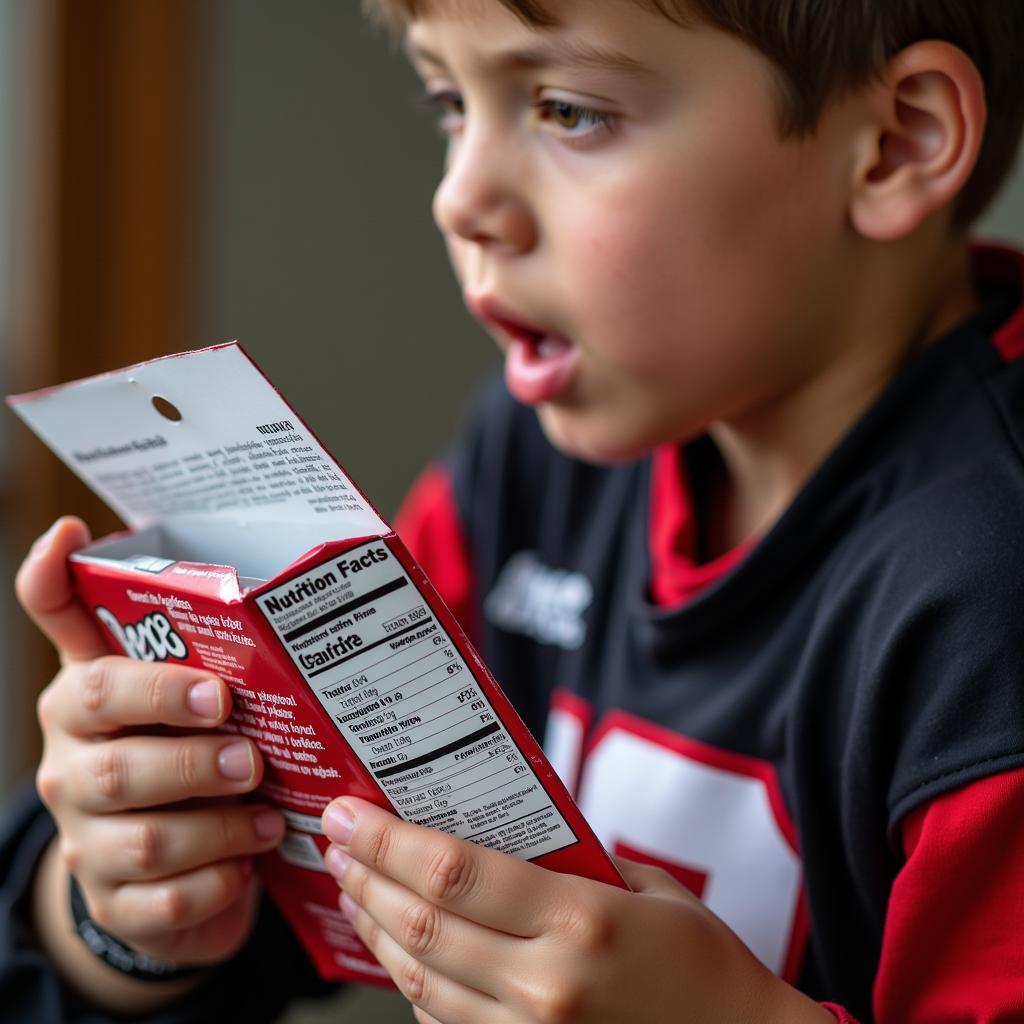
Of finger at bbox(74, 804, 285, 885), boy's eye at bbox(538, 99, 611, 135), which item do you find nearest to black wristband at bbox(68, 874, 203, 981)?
finger at bbox(74, 804, 285, 885)

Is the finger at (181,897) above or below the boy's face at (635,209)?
below

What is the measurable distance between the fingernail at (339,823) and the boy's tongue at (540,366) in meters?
0.27

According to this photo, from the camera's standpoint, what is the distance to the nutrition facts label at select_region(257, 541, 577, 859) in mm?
444

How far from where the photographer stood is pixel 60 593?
56 cm

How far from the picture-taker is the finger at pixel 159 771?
0.54 meters

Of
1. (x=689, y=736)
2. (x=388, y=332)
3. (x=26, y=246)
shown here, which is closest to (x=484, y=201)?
(x=689, y=736)

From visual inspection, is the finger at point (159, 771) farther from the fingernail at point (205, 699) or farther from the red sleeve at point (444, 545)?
the red sleeve at point (444, 545)

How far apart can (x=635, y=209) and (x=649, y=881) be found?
0.32 metres

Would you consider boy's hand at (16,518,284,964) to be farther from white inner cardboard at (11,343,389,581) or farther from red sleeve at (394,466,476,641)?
red sleeve at (394,466,476,641)

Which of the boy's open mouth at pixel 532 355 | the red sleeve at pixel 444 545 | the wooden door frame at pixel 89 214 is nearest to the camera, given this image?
the boy's open mouth at pixel 532 355

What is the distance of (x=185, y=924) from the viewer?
0.61 m

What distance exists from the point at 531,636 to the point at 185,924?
0.33m

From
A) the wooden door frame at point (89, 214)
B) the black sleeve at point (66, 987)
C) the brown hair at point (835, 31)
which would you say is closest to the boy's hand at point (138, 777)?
the black sleeve at point (66, 987)

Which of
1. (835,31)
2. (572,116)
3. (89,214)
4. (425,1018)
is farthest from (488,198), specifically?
(89,214)
